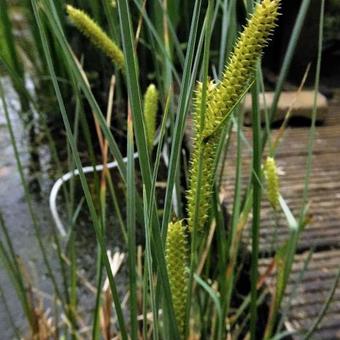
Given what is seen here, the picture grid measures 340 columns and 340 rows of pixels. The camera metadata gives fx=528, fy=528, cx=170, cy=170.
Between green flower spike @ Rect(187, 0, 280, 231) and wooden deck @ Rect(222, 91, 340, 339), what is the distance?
0.33 meters

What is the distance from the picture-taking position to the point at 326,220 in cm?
98

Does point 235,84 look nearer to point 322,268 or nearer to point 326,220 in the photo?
point 322,268

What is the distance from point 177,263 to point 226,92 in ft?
0.46

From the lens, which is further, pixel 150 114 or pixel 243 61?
pixel 150 114

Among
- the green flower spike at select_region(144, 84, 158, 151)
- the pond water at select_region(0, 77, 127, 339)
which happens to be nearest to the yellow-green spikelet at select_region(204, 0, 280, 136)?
the green flower spike at select_region(144, 84, 158, 151)

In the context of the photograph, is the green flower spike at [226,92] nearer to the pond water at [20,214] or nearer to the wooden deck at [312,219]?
the wooden deck at [312,219]

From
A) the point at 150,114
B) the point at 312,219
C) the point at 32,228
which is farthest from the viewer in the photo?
the point at 32,228

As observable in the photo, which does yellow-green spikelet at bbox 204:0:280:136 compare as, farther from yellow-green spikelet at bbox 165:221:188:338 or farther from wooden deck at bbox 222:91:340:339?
wooden deck at bbox 222:91:340:339

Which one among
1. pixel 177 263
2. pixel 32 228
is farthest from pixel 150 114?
pixel 32 228

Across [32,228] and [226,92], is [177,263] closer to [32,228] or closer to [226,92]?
[226,92]

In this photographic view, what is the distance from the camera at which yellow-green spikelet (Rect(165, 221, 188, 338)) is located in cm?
36

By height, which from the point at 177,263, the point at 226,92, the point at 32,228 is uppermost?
the point at 226,92

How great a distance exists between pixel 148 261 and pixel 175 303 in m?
0.07

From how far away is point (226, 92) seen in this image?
0.28 metres
